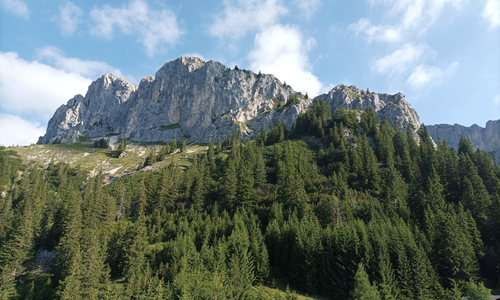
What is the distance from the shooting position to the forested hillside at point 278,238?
1852 inches

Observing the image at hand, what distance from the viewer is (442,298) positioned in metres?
47.8

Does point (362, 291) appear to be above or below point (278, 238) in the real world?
below

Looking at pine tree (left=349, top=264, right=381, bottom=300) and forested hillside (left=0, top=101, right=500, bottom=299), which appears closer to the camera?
pine tree (left=349, top=264, right=381, bottom=300)

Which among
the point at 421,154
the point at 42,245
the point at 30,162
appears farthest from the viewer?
the point at 30,162

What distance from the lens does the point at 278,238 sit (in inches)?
2286

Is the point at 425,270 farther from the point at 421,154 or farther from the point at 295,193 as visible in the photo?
the point at 421,154

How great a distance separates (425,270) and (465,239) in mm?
17466

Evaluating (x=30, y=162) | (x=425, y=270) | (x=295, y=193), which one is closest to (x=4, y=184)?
(x=30, y=162)

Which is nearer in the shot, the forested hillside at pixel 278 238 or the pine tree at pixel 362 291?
the pine tree at pixel 362 291

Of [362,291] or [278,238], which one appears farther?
[278,238]

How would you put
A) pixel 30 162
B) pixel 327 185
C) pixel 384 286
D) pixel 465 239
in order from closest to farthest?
pixel 384 286 < pixel 465 239 < pixel 327 185 < pixel 30 162

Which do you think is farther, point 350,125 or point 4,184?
point 4,184

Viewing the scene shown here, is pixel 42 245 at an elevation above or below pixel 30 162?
below

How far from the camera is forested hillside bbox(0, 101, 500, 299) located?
4703 centimetres
